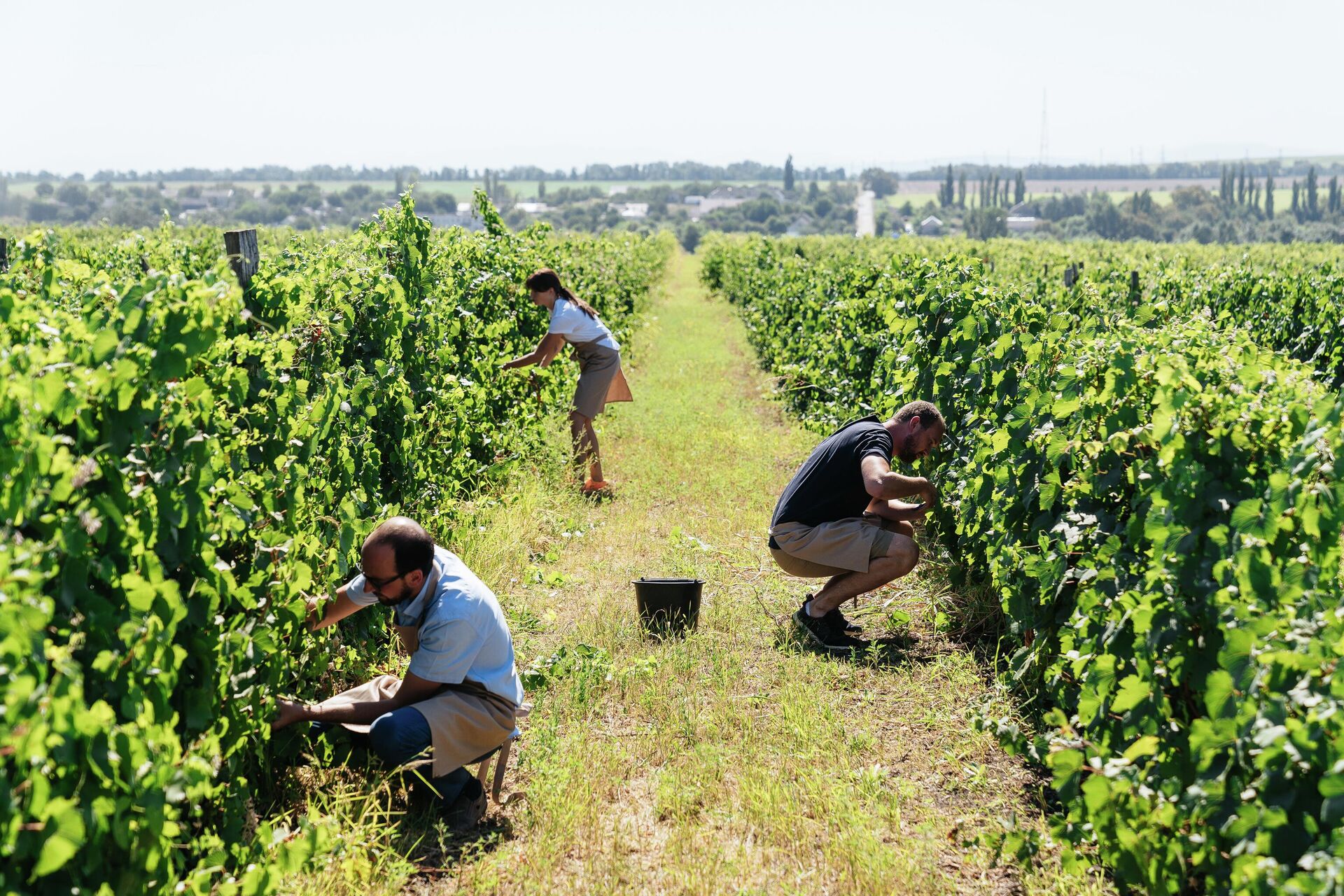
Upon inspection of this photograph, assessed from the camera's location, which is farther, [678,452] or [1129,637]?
[678,452]

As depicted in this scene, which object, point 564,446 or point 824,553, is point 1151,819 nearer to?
point 824,553

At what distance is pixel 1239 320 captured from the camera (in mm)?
11930

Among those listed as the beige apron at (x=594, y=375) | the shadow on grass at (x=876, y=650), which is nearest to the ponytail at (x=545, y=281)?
the beige apron at (x=594, y=375)

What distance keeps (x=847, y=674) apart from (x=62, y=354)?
3.76 metres

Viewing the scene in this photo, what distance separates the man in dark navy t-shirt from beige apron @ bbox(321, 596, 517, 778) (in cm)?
A: 219

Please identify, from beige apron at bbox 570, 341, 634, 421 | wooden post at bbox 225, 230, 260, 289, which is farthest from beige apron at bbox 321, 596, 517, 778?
beige apron at bbox 570, 341, 634, 421

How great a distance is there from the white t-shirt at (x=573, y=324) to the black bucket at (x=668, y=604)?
10.00ft

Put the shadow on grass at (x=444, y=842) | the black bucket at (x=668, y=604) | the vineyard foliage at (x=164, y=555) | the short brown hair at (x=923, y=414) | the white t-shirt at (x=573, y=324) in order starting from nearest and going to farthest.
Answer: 1. the vineyard foliage at (x=164, y=555)
2. the shadow on grass at (x=444, y=842)
3. the short brown hair at (x=923, y=414)
4. the black bucket at (x=668, y=604)
5. the white t-shirt at (x=573, y=324)

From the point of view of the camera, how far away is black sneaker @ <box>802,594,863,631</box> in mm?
5840

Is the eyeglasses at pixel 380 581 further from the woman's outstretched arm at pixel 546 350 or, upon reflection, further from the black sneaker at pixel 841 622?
the woman's outstretched arm at pixel 546 350

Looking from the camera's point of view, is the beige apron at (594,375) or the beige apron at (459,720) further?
the beige apron at (594,375)

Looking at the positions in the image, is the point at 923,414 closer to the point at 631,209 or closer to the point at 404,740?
the point at 404,740

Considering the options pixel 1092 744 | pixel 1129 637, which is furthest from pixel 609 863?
pixel 1129 637

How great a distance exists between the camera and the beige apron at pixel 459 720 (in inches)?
153
